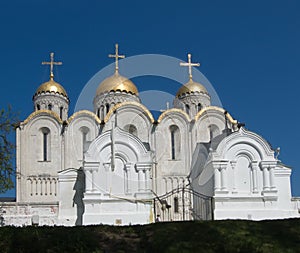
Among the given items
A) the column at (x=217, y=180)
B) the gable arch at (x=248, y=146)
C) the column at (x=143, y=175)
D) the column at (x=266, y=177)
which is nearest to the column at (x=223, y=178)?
the column at (x=217, y=180)

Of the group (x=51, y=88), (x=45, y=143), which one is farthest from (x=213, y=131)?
(x=51, y=88)

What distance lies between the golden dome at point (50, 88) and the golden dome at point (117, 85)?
2.79m

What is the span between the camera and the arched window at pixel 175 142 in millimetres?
35406

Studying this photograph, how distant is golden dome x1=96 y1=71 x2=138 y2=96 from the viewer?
127 feet

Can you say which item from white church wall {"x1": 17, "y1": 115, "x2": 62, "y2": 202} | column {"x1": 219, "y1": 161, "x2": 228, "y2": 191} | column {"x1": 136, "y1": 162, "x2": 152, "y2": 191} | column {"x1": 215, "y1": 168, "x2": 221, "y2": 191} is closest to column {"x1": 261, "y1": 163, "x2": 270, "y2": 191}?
column {"x1": 219, "y1": 161, "x2": 228, "y2": 191}

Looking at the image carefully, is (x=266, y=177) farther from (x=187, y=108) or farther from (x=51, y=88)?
(x=51, y=88)

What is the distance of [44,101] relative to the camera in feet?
129

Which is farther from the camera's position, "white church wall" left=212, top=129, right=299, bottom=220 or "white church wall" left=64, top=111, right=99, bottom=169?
"white church wall" left=64, top=111, right=99, bottom=169

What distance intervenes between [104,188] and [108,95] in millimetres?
13582

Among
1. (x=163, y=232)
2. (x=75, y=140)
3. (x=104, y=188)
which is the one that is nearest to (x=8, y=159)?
(x=104, y=188)

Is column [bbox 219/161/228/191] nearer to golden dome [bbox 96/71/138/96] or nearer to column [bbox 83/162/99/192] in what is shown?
column [bbox 83/162/99/192]

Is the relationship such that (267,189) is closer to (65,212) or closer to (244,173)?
(244,173)

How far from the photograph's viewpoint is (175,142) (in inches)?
1414

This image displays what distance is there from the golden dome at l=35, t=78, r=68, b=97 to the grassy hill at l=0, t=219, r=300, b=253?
82.9ft
